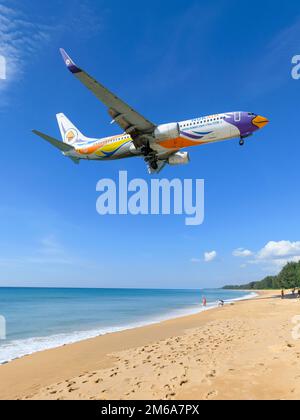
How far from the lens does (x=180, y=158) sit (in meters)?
28.1

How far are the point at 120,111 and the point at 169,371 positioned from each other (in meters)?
17.3

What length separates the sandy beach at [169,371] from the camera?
384 inches

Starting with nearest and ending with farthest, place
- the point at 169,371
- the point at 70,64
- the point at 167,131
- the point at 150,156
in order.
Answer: the point at 169,371 < the point at 70,64 < the point at 167,131 < the point at 150,156

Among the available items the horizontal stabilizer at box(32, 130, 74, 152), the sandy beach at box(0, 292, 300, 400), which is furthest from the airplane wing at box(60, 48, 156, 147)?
the sandy beach at box(0, 292, 300, 400)

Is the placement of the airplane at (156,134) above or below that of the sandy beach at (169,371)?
above

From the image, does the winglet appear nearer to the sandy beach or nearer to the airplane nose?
the airplane nose

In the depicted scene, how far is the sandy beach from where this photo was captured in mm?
9766

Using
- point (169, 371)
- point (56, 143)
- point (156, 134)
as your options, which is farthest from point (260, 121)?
point (169, 371)

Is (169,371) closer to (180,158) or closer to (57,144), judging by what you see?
(180,158)

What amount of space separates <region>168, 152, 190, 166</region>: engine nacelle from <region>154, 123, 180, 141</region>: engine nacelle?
3713mm

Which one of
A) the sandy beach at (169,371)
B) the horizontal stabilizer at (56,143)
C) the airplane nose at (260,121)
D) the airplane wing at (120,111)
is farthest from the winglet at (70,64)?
the sandy beach at (169,371)

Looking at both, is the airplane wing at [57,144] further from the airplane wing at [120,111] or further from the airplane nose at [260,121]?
the airplane nose at [260,121]
